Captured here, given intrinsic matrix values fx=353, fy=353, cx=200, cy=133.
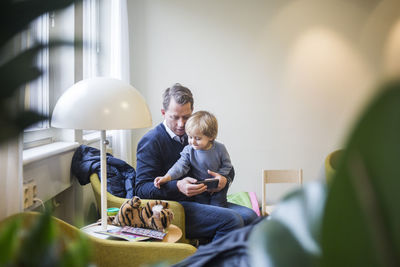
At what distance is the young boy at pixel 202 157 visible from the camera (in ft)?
7.13

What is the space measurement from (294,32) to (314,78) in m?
0.59

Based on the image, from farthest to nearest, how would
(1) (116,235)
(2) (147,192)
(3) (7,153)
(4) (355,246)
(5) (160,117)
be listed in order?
(5) (160,117), (2) (147,192), (1) (116,235), (3) (7,153), (4) (355,246)

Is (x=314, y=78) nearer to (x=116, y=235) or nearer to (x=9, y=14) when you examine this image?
(x=116, y=235)

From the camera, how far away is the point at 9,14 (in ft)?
0.68

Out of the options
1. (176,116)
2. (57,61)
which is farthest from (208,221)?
(57,61)

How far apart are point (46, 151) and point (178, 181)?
75 centimetres

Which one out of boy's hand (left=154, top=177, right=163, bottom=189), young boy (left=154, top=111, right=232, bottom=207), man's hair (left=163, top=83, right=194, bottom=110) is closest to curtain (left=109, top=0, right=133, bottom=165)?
man's hair (left=163, top=83, right=194, bottom=110)

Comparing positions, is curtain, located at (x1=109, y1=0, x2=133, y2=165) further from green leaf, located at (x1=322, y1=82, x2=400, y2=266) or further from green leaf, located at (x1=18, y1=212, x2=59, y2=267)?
green leaf, located at (x1=322, y1=82, x2=400, y2=266)

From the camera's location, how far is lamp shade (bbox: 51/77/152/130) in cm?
145

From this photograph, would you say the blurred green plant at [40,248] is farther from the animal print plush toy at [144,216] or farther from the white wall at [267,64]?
the white wall at [267,64]

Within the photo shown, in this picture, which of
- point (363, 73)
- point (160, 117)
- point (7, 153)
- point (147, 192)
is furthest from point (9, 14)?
point (363, 73)

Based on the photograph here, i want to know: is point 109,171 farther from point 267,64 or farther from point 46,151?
point 267,64

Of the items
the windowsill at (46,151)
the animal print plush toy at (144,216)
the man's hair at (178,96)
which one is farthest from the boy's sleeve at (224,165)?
the windowsill at (46,151)

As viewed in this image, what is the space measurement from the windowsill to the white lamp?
0.30m
